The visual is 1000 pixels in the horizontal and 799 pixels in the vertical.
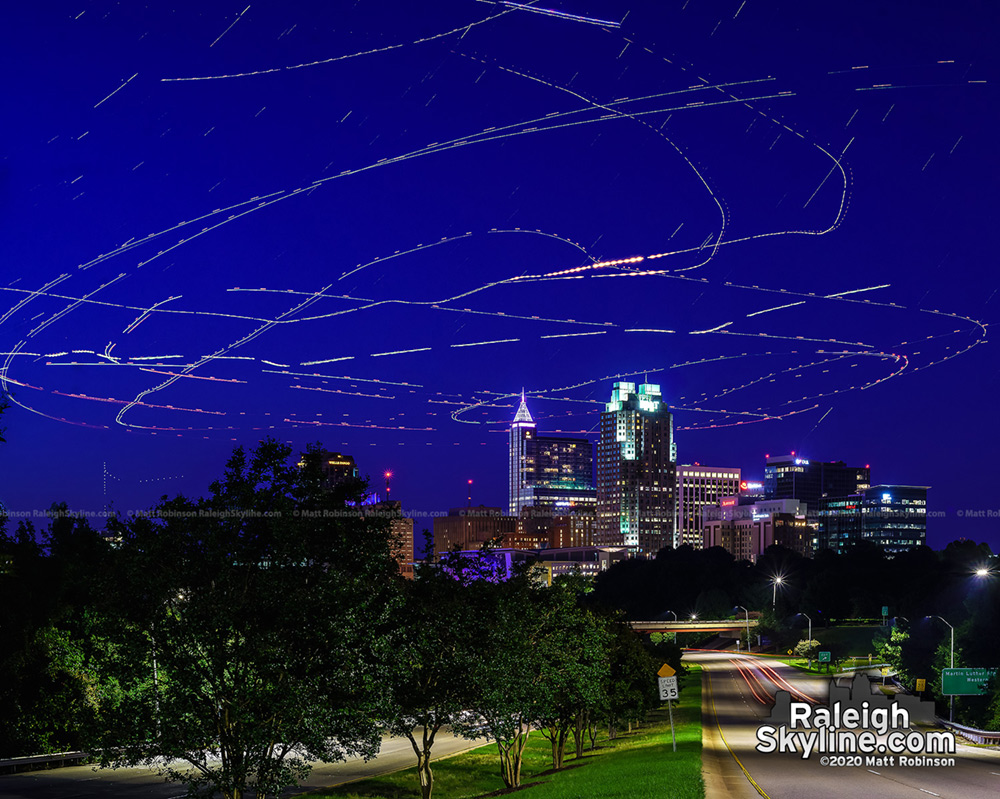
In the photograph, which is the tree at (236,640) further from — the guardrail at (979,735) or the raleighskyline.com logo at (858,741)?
the guardrail at (979,735)

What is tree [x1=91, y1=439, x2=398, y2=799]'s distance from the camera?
87.8 feet

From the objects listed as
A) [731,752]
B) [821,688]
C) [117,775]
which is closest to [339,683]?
[731,752]

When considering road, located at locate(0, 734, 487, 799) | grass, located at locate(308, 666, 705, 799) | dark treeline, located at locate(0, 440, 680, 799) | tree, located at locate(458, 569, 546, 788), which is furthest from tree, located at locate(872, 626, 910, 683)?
Result: dark treeline, located at locate(0, 440, 680, 799)

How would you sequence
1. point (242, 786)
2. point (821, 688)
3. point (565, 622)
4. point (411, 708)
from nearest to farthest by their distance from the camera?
point (242, 786) < point (411, 708) < point (565, 622) < point (821, 688)

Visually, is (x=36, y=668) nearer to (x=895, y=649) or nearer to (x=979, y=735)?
(x=979, y=735)

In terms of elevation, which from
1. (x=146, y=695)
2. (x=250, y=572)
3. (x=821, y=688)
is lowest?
(x=821, y=688)

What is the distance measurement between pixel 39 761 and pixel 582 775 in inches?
1428

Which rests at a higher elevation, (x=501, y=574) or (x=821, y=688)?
(x=501, y=574)

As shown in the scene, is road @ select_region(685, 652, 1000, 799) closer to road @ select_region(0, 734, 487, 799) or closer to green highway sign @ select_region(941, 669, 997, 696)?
green highway sign @ select_region(941, 669, 997, 696)

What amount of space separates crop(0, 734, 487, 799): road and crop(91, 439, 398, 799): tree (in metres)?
21.6

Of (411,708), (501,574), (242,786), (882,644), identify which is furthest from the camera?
(882,644)

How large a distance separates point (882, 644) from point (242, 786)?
124 metres

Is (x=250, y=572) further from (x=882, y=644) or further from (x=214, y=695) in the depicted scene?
(x=882, y=644)

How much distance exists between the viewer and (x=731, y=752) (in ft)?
172
